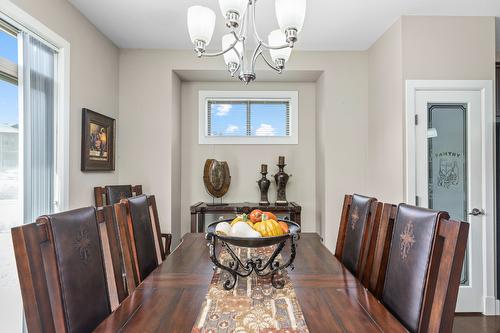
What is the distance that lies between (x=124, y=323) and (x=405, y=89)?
2942 millimetres

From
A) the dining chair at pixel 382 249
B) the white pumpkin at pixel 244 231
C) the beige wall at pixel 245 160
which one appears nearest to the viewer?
the white pumpkin at pixel 244 231

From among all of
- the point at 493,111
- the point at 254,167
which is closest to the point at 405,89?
the point at 493,111

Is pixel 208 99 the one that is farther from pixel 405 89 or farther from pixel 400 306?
pixel 400 306

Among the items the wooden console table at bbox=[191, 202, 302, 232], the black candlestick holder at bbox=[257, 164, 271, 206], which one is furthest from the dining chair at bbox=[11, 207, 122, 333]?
the black candlestick holder at bbox=[257, 164, 271, 206]

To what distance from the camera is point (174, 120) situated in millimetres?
3611

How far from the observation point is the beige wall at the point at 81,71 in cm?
236

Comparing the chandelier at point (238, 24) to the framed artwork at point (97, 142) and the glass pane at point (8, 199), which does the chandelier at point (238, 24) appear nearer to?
the glass pane at point (8, 199)

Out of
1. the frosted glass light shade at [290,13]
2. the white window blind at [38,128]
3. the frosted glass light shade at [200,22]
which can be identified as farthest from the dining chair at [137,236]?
the frosted glass light shade at [290,13]

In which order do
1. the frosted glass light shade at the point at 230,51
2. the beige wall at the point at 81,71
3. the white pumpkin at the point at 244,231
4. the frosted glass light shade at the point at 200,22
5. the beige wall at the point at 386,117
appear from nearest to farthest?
1. the white pumpkin at the point at 244,231
2. the frosted glass light shade at the point at 200,22
3. the frosted glass light shade at the point at 230,51
4. the beige wall at the point at 81,71
5. the beige wall at the point at 386,117

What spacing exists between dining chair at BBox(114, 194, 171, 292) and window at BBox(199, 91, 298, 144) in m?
2.09

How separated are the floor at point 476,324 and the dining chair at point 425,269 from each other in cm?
195

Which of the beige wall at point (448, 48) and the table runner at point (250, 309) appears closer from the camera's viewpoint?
the table runner at point (250, 309)

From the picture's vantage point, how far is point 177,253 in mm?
1802

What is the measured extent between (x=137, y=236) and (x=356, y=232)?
1.30m
